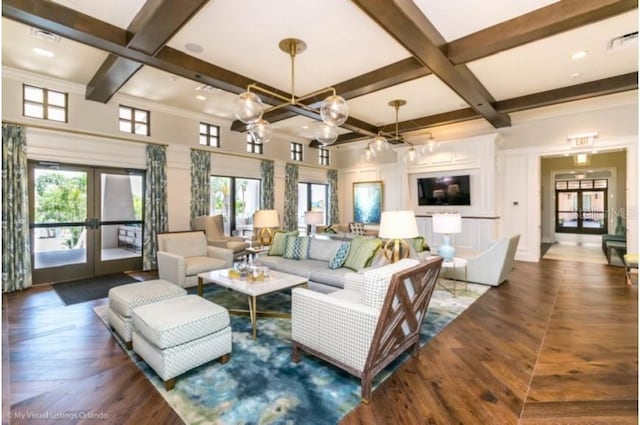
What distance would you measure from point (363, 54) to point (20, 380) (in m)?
4.89

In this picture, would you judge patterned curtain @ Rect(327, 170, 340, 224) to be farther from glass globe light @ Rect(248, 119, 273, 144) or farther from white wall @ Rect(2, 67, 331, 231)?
glass globe light @ Rect(248, 119, 273, 144)

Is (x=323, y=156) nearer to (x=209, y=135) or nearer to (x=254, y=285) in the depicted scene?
(x=209, y=135)

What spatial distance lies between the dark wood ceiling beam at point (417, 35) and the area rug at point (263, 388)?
3.18 meters

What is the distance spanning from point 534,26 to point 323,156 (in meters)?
7.32

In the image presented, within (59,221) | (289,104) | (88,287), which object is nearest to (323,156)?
(289,104)

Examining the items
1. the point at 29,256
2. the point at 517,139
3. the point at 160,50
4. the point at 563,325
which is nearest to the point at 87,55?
the point at 160,50

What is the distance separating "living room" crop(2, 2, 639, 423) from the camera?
5.37m

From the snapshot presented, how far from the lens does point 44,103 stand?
536cm

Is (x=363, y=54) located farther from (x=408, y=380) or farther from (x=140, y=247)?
(x=140, y=247)

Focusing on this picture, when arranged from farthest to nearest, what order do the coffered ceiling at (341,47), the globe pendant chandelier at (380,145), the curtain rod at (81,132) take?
the globe pendant chandelier at (380,145) → the curtain rod at (81,132) → the coffered ceiling at (341,47)

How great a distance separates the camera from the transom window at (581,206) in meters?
10.2

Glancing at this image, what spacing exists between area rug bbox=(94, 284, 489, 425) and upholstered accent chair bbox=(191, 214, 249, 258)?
3.09 m

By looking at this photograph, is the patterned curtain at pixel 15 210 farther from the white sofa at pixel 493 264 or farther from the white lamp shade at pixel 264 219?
the white sofa at pixel 493 264

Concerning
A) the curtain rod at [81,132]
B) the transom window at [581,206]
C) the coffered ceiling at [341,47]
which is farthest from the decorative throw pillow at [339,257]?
the transom window at [581,206]
